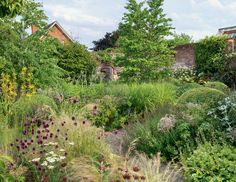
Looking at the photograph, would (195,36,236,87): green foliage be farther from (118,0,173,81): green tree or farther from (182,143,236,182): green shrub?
(182,143,236,182): green shrub

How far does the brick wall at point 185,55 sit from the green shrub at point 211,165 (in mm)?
15189

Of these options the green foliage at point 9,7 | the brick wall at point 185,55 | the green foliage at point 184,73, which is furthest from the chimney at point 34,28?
the brick wall at point 185,55

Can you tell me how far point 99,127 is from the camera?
19.8 ft

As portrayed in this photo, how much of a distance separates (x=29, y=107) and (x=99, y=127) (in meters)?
1.37

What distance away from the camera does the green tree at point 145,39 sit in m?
15.2

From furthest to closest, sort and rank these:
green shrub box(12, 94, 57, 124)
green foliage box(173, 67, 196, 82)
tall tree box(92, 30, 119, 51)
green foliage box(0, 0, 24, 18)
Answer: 1. tall tree box(92, 30, 119, 51)
2. green foliage box(173, 67, 196, 82)
3. green shrub box(12, 94, 57, 124)
4. green foliage box(0, 0, 24, 18)

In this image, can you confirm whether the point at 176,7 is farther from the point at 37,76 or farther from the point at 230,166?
the point at 37,76

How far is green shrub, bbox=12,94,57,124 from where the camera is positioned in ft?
18.8

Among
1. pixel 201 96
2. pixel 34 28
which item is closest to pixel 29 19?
pixel 34 28

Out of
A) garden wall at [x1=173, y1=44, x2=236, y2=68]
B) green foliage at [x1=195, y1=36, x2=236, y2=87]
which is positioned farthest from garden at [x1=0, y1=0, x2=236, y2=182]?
garden wall at [x1=173, y1=44, x2=236, y2=68]

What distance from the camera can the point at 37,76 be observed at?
404 inches

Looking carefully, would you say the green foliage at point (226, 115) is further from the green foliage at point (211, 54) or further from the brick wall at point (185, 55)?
the brick wall at point (185, 55)

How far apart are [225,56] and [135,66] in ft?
15.2

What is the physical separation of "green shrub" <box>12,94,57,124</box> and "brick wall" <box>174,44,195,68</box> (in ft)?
44.6
